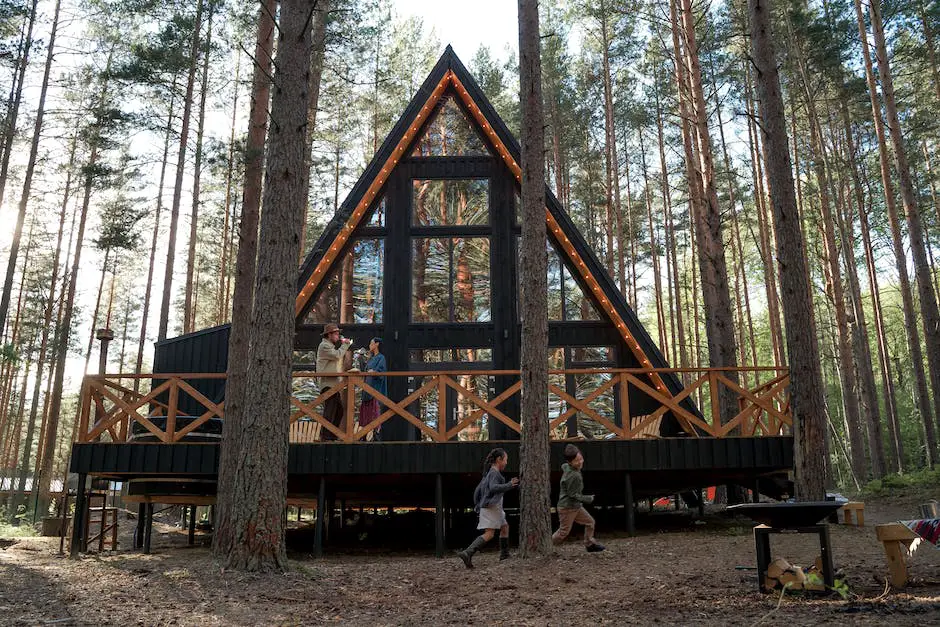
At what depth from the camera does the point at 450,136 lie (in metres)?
14.4

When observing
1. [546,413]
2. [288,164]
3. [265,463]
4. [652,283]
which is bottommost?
[265,463]

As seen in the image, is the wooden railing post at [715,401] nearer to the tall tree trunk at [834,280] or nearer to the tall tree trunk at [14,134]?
the tall tree trunk at [834,280]

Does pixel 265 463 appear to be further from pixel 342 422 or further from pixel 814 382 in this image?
pixel 814 382

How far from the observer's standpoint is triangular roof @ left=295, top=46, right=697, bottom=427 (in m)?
12.9

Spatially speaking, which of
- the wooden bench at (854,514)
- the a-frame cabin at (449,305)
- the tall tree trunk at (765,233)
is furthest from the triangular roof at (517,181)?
the tall tree trunk at (765,233)

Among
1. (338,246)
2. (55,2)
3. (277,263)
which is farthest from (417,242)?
(55,2)

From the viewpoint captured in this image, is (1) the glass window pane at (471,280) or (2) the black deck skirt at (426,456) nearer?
(2) the black deck skirt at (426,456)

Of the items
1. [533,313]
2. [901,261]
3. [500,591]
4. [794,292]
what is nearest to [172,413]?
[533,313]

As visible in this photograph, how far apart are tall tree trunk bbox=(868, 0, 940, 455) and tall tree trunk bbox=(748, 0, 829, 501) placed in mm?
5752

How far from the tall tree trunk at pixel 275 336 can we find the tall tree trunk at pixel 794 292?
5.92 metres

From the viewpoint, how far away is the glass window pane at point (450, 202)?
45.9 ft

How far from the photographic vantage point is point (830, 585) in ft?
18.2

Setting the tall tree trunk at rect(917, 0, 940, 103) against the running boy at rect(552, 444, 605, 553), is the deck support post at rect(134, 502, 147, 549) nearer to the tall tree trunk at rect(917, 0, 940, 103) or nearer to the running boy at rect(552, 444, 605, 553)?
the running boy at rect(552, 444, 605, 553)

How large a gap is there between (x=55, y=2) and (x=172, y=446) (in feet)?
55.1
